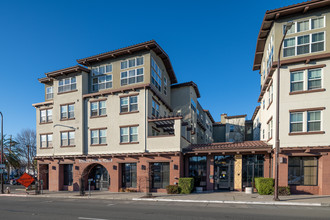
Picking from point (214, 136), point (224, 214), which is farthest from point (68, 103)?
point (214, 136)

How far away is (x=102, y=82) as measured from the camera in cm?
2430

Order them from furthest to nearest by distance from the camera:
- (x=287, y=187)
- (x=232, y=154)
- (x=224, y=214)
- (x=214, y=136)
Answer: (x=214, y=136), (x=232, y=154), (x=287, y=187), (x=224, y=214)

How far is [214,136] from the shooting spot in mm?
50125

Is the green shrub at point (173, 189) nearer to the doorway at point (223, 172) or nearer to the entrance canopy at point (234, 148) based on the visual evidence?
the entrance canopy at point (234, 148)

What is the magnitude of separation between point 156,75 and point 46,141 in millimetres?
15314

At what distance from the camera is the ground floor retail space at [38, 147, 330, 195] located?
16.5 m

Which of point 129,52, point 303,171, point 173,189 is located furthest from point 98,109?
point 303,171

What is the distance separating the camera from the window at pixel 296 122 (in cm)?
1664

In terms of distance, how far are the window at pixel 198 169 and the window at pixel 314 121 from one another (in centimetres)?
910

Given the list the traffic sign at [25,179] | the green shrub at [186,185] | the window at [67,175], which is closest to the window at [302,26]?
the green shrub at [186,185]

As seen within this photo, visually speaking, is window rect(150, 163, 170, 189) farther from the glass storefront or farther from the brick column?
the glass storefront

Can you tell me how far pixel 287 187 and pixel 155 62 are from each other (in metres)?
17.1

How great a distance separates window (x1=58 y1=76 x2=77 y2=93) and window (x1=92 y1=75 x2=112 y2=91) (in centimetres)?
226

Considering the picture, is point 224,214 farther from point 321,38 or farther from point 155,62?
point 155,62
